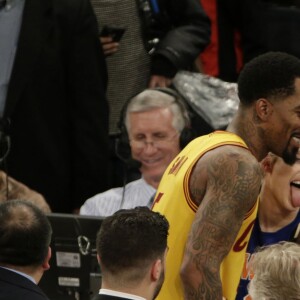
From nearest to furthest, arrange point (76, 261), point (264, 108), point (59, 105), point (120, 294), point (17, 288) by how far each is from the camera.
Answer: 1. point (120, 294)
2. point (17, 288)
3. point (264, 108)
4. point (76, 261)
5. point (59, 105)

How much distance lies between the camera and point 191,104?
22.1ft

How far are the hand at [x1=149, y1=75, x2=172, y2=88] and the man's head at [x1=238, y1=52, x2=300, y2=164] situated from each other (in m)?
2.18

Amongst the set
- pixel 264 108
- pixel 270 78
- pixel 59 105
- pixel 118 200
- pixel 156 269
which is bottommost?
pixel 118 200

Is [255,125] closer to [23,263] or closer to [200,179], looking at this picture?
[200,179]

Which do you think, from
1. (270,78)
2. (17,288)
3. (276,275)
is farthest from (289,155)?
(17,288)

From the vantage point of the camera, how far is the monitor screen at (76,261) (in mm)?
4941

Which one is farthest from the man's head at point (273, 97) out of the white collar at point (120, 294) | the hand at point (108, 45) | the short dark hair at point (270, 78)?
the hand at point (108, 45)

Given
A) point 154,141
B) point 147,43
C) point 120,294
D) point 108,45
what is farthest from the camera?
point 147,43

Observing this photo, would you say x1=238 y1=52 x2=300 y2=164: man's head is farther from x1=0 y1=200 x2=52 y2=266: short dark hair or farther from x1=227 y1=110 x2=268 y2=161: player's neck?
x1=0 y1=200 x2=52 y2=266: short dark hair

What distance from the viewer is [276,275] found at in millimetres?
4102

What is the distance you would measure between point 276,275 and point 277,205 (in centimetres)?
128

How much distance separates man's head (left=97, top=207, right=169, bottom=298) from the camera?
13.1ft

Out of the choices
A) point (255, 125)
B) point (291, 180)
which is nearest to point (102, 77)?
point (291, 180)

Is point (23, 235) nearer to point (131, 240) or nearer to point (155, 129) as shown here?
point (131, 240)
